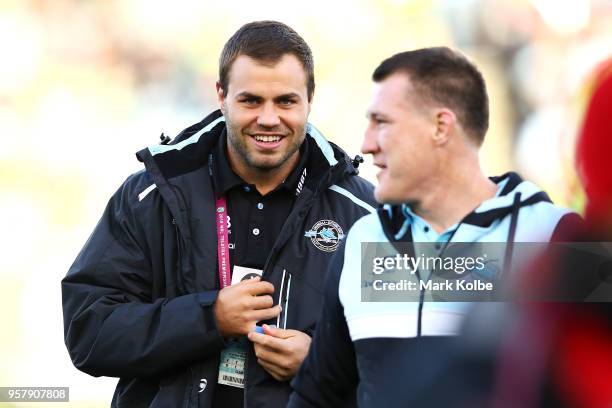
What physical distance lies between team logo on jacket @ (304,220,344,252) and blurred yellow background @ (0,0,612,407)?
5.03m

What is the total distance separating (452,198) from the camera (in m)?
2.28

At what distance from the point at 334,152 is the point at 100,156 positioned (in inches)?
223

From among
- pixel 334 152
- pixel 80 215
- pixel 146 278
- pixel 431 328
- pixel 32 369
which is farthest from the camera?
pixel 80 215

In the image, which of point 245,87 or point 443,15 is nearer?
point 245,87

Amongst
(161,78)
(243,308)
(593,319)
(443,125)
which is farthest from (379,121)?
(161,78)

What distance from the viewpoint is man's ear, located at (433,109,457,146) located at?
2270 mm

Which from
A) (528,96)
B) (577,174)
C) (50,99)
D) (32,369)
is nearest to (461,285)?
(577,174)

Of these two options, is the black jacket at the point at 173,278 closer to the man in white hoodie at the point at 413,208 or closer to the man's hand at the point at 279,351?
the man's hand at the point at 279,351

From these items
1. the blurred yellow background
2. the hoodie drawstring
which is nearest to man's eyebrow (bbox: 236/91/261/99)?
the hoodie drawstring

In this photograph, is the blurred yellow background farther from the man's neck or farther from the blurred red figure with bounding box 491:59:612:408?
the blurred red figure with bounding box 491:59:612:408

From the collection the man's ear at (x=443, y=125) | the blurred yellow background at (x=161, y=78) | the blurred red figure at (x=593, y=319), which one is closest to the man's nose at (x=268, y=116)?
the man's ear at (x=443, y=125)

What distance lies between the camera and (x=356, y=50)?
356 inches

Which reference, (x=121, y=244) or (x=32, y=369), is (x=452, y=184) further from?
(x=32, y=369)

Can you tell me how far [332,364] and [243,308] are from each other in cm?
68
